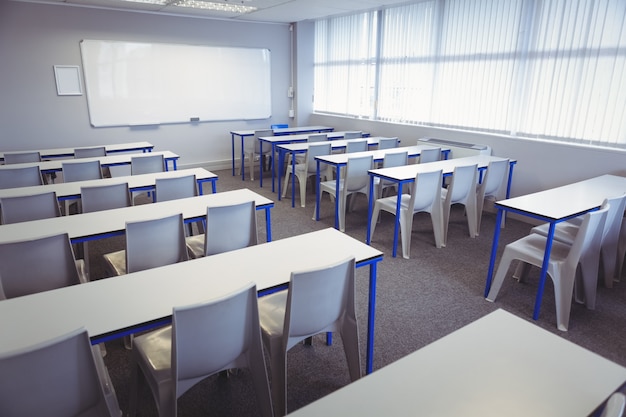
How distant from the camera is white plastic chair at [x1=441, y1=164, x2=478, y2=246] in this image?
4.26 metres

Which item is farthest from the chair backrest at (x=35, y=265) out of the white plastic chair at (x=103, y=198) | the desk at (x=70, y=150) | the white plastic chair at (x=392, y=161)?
the desk at (x=70, y=150)

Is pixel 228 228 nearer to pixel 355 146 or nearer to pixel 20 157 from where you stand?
pixel 355 146

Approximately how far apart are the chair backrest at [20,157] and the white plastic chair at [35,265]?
3.71 meters

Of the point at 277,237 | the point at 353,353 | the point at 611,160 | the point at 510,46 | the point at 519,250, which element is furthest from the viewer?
the point at 510,46

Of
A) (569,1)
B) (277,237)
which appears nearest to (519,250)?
(277,237)

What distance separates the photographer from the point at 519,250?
3.11 m

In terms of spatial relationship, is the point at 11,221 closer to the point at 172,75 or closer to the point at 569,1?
the point at 172,75

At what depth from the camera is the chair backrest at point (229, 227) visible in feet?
9.25

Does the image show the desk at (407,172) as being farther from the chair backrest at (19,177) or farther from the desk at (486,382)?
the chair backrest at (19,177)

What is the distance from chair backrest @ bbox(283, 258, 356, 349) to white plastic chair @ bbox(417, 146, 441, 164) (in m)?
3.56

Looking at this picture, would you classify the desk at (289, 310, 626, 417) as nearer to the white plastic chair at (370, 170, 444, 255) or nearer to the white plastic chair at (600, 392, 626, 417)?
the white plastic chair at (600, 392, 626, 417)

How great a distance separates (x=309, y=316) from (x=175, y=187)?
241 centimetres

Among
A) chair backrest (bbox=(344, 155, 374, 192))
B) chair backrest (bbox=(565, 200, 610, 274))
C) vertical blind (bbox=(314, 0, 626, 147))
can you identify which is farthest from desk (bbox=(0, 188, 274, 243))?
vertical blind (bbox=(314, 0, 626, 147))

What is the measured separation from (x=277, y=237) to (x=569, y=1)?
13.8 feet
